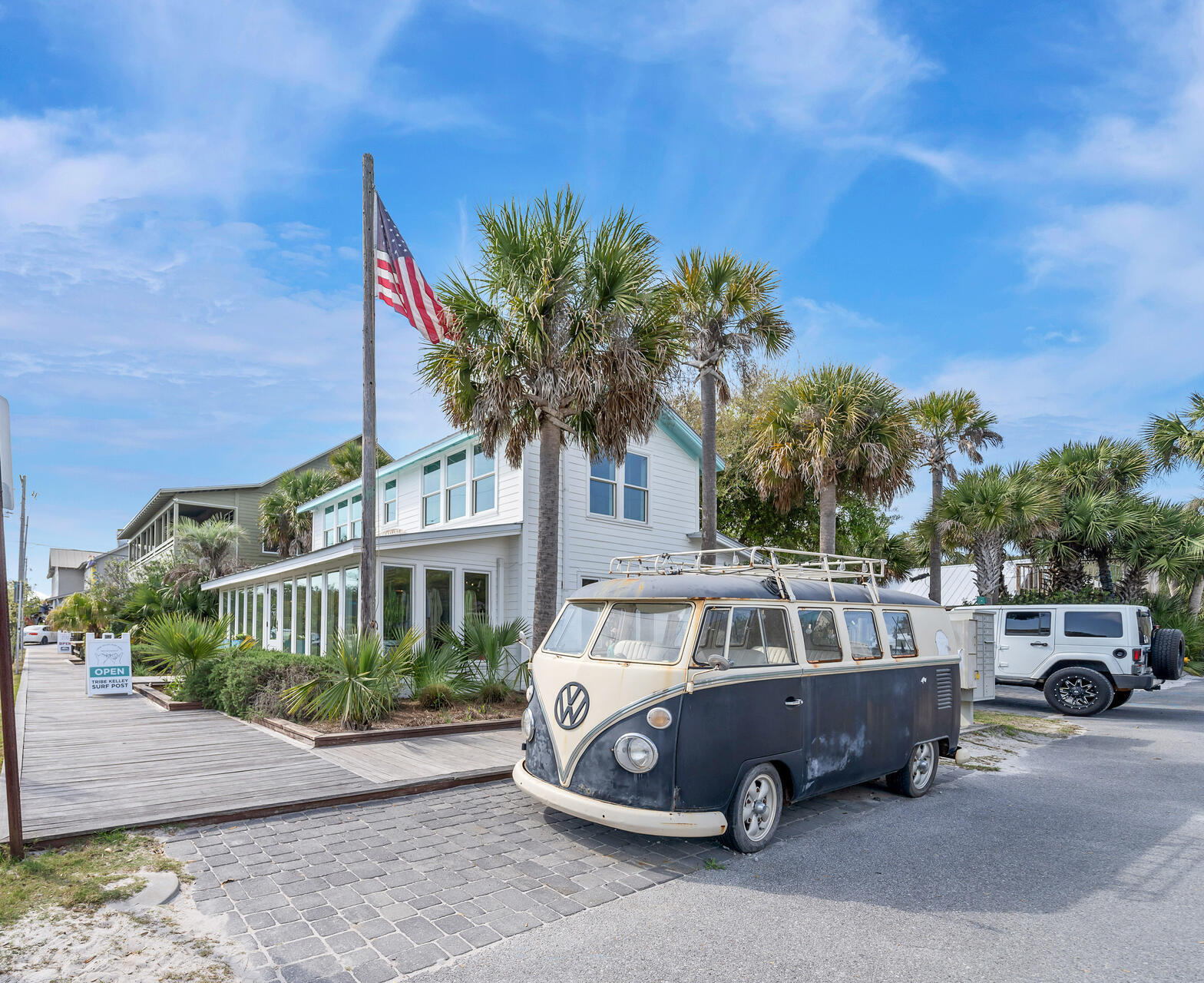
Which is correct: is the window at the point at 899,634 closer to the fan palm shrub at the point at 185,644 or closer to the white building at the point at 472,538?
the white building at the point at 472,538

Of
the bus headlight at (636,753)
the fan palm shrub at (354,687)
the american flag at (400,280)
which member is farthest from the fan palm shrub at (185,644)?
the bus headlight at (636,753)

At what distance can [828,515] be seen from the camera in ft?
56.2

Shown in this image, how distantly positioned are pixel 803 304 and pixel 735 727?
541 inches


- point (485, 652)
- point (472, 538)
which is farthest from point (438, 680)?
point (472, 538)

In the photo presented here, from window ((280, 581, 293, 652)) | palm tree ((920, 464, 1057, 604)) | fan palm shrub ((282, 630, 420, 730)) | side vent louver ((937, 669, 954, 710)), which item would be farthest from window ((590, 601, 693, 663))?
palm tree ((920, 464, 1057, 604))

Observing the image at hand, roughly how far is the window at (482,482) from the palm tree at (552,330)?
4.35 metres

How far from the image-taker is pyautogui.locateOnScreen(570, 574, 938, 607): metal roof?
598 centimetres

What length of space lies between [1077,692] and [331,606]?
48.6 ft

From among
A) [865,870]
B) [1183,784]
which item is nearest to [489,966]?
[865,870]

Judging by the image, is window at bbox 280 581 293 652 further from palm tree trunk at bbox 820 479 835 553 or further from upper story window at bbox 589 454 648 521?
palm tree trunk at bbox 820 479 835 553

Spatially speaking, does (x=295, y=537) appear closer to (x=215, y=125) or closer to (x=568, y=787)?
(x=215, y=125)

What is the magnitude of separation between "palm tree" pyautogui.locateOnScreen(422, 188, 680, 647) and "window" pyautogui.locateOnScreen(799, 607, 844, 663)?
5530mm

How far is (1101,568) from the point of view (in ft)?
78.5

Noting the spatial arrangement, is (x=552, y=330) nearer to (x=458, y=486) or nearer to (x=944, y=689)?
(x=458, y=486)
